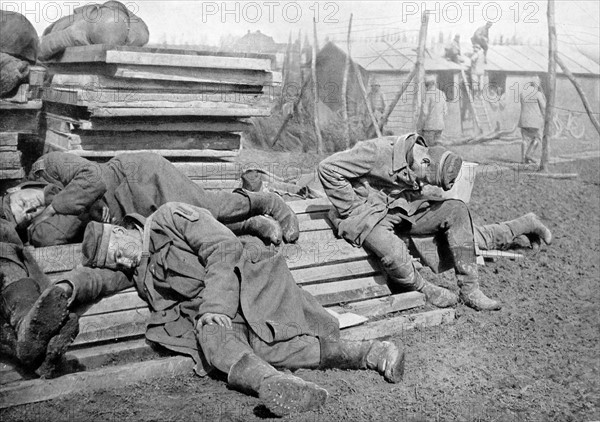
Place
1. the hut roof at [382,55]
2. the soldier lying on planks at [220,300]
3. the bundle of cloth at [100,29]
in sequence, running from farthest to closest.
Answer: the hut roof at [382,55], the bundle of cloth at [100,29], the soldier lying on planks at [220,300]

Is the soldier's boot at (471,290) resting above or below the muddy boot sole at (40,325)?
below

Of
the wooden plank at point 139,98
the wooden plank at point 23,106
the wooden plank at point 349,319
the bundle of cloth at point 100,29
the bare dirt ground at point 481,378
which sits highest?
the bundle of cloth at point 100,29

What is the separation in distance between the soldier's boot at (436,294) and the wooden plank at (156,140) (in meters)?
2.99

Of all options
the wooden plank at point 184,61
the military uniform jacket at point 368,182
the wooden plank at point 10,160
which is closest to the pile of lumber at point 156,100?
the wooden plank at point 184,61

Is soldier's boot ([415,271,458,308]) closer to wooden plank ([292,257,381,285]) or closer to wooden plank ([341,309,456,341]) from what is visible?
wooden plank ([341,309,456,341])

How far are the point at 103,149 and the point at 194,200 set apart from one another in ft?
7.55

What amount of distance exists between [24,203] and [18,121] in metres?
2.64

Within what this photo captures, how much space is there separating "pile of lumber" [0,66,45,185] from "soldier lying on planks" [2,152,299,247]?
5.13 ft

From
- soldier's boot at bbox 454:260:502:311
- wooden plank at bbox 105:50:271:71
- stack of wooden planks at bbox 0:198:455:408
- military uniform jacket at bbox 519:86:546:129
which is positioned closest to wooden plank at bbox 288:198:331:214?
stack of wooden planks at bbox 0:198:455:408

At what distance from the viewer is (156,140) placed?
740 cm

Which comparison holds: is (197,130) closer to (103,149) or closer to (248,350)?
(103,149)

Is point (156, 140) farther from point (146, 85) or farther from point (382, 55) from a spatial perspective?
point (382, 55)

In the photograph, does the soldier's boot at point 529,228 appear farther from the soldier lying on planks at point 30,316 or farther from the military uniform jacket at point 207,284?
the soldier lying on planks at point 30,316

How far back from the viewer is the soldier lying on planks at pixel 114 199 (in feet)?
16.6
